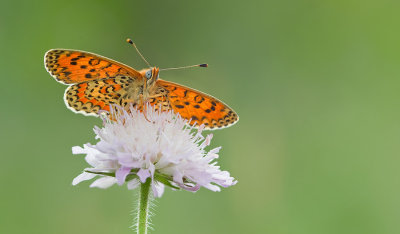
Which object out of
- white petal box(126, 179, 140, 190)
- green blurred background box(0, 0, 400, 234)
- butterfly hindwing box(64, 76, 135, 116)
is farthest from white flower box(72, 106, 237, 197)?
green blurred background box(0, 0, 400, 234)

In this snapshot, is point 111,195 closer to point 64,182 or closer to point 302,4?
point 64,182

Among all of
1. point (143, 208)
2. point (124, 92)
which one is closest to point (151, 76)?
point (124, 92)

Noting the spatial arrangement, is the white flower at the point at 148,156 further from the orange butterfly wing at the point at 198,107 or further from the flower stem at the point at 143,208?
the orange butterfly wing at the point at 198,107

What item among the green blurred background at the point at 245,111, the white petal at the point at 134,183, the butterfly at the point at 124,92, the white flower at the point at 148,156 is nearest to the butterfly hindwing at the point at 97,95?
the butterfly at the point at 124,92

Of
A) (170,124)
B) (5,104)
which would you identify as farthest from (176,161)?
(5,104)

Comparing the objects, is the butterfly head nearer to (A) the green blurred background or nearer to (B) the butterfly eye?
(B) the butterfly eye

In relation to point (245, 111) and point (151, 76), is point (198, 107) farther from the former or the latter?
point (245, 111)
